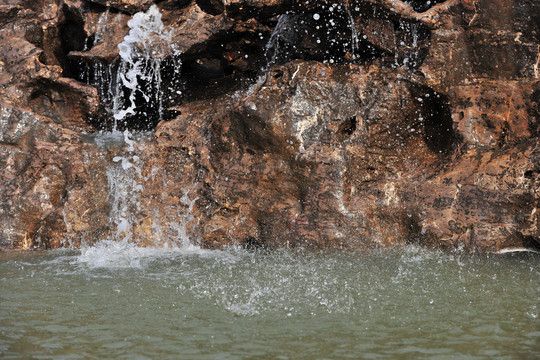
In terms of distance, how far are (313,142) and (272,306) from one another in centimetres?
264

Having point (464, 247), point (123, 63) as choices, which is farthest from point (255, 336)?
point (123, 63)

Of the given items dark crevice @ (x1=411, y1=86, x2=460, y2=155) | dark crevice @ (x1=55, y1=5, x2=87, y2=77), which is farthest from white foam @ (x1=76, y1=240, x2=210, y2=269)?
dark crevice @ (x1=411, y1=86, x2=460, y2=155)

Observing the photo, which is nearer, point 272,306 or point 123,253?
point 272,306

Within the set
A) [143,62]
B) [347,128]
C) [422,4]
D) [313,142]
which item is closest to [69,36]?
[143,62]

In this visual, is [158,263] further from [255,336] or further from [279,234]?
[255,336]

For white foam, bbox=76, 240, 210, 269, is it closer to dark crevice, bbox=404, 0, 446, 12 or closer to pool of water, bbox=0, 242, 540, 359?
pool of water, bbox=0, 242, 540, 359

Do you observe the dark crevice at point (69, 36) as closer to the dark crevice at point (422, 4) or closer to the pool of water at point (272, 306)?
the pool of water at point (272, 306)

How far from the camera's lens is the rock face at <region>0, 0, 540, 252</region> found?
6492 millimetres

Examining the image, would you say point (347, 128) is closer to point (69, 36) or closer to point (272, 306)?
point (272, 306)

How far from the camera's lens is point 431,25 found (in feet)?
21.6

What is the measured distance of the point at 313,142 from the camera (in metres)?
6.74

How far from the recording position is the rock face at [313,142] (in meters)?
6.49

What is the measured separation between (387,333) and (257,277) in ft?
5.40

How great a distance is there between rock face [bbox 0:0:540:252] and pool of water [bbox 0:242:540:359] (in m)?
0.55
